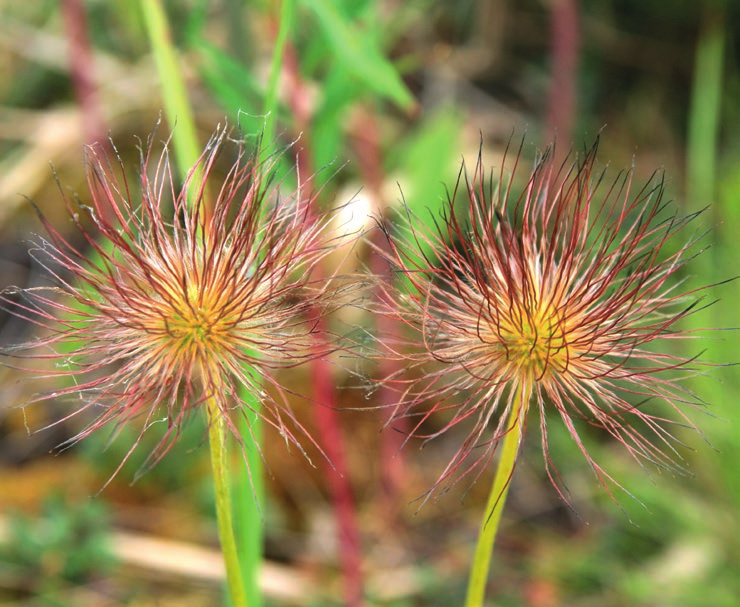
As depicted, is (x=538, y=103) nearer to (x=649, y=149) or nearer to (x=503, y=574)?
(x=649, y=149)

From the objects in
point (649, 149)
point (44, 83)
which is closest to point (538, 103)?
point (649, 149)

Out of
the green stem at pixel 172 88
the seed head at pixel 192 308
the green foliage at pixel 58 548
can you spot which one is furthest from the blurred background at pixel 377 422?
the seed head at pixel 192 308

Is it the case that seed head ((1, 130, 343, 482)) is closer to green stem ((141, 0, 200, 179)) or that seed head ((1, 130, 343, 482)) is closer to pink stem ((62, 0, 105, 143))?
green stem ((141, 0, 200, 179))

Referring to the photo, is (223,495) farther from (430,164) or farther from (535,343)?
(430,164)

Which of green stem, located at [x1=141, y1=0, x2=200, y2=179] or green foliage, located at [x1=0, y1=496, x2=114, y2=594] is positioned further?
green foliage, located at [x1=0, y1=496, x2=114, y2=594]

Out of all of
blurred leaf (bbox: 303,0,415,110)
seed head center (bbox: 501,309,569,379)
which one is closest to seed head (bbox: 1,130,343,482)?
seed head center (bbox: 501,309,569,379)

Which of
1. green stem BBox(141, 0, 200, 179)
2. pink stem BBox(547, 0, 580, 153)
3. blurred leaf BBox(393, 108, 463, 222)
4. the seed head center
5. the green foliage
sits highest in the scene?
pink stem BBox(547, 0, 580, 153)

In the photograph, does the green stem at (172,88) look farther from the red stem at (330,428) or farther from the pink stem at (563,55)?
the pink stem at (563,55)

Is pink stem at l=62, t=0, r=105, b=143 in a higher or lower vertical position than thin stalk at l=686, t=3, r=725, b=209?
lower

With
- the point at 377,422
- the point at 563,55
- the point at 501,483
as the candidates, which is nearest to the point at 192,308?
the point at 501,483
